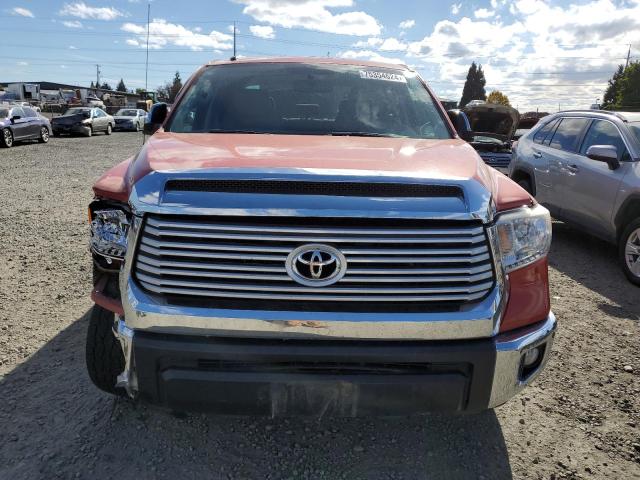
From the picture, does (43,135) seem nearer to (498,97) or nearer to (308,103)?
(308,103)

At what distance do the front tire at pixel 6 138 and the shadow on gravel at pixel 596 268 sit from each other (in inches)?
A: 688

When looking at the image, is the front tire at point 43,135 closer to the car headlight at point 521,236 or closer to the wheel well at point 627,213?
the wheel well at point 627,213

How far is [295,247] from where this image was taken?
199 cm

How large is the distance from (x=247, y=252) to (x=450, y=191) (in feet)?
2.71

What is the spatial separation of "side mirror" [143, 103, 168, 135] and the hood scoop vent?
196cm

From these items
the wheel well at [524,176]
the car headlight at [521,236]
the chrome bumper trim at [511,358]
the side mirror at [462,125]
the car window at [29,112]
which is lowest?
the chrome bumper trim at [511,358]

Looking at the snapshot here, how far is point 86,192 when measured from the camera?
30.4 ft

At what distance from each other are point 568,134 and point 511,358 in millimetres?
5610

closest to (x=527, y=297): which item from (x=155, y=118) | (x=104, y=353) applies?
(x=104, y=353)

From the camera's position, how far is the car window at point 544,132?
7.27 m

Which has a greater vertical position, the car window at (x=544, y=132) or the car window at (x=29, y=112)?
the car window at (x=544, y=132)

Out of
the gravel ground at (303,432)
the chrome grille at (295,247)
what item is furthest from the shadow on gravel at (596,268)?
the chrome grille at (295,247)

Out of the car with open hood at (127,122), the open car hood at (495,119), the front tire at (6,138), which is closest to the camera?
the open car hood at (495,119)

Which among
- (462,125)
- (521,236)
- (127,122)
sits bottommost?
(127,122)
